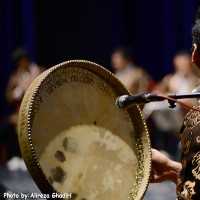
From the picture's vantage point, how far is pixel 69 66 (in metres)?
2.15

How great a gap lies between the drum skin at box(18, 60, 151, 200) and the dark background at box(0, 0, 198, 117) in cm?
753

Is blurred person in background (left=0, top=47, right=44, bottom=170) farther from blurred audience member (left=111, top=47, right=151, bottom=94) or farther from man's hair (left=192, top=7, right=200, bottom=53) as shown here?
man's hair (left=192, top=7, right=200, bottom=53)

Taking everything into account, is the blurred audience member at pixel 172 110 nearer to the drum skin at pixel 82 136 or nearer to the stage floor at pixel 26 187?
the stage floor at pixel 26 187

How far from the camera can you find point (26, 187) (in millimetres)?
5023

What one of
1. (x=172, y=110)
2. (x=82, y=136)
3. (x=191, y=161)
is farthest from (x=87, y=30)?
(x=191, y=161)

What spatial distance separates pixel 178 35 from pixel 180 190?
784 centimetres

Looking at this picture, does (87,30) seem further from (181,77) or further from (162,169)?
(162,169)

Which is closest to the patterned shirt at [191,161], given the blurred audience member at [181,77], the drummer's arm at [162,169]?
the drummer's arm at [162,169]

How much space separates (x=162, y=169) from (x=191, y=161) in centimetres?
36

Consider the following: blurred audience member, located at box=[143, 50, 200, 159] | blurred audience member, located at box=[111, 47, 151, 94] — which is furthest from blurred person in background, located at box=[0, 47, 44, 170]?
blurred audience member, located at box=[143, 50, 200, 159]

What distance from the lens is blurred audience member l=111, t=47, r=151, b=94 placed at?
26.4ft

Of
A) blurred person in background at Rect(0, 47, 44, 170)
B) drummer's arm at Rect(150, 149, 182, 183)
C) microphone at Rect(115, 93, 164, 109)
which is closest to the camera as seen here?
microphone at Rect(115, 93, 164, 109)

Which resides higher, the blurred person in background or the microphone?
the microphone

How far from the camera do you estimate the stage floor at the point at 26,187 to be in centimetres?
457
